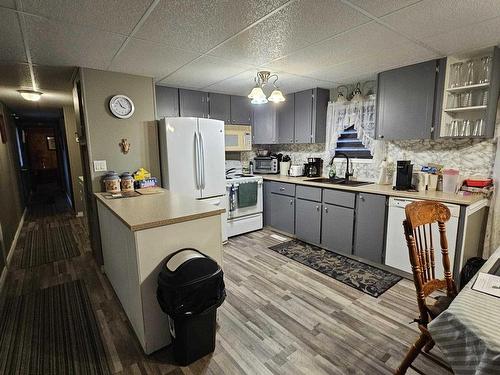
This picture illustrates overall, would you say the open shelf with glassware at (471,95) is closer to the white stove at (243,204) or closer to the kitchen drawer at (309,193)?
the kitchen drawer at (309,193)

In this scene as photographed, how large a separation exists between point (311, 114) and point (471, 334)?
3456 mm

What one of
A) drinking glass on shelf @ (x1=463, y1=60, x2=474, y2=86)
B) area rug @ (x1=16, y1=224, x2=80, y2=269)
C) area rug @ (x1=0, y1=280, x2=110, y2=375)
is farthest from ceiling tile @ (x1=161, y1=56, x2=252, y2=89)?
area rug @ (x1=16, y1=224, x2=80, y2=269)

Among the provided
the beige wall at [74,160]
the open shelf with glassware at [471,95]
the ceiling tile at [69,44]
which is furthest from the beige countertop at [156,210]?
the beige wall at [74,160]

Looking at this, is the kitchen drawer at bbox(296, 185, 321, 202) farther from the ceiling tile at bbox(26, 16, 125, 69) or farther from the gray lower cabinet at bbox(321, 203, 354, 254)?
the ceiling tile at bbox(26, 16, 125, 69)

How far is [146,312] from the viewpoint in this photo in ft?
5.66

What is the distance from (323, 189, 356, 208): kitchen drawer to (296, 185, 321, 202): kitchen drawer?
0.35 ft

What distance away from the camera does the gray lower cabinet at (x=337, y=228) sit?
3119 mm

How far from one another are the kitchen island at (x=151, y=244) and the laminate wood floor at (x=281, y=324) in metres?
0.18

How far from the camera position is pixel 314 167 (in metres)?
4.13

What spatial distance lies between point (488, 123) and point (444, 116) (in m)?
0.35

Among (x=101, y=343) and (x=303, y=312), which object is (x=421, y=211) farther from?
(x=101, y=343)

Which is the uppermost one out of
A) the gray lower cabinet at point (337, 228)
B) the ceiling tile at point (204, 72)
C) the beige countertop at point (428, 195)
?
the ceiling tile at point (204, 72)

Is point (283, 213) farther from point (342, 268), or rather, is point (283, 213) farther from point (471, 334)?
point (471, 334)

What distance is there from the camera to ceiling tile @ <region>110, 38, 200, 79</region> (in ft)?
7.26
